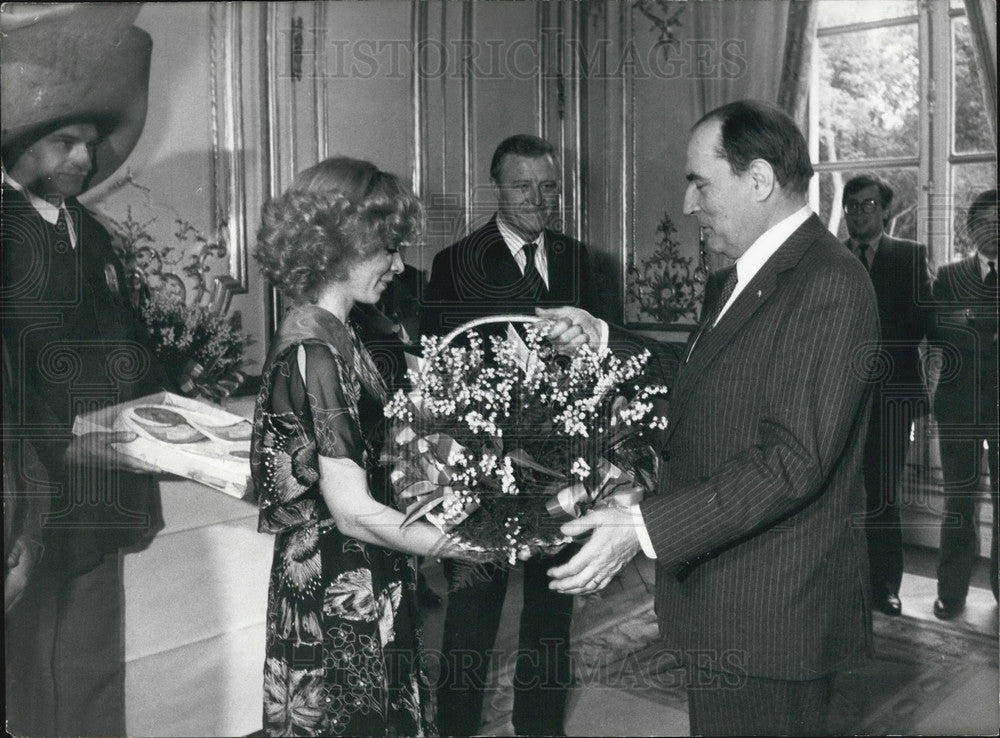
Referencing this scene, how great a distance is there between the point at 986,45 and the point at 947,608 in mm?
1372

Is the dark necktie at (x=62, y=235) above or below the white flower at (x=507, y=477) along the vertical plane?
above

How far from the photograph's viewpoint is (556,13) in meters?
1.98

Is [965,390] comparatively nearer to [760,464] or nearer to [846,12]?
[760,464]

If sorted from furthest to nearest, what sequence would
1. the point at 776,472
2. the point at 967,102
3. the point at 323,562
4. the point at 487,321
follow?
1. the point at 967,102
2. the point at 487,321
3. the point at 323,562
4. the point at 776,472

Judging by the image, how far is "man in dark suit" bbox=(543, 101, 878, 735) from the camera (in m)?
1.70

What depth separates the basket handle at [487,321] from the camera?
1.88m

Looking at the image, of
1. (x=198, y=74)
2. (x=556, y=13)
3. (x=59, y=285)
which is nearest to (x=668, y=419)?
(x=556, y=13)

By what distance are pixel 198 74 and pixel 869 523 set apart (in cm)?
186

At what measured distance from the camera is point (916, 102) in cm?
201

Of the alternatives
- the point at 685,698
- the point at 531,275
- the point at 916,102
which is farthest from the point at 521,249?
the point at 685,698

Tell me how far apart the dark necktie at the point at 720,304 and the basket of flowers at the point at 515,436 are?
13 cm

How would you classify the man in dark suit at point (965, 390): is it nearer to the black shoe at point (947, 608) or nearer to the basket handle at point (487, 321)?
the black shoe at point (947, 608)

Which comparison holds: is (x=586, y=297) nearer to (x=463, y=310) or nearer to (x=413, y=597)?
(x=463, y=310)

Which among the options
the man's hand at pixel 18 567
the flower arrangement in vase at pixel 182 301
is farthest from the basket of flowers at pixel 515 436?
the man's hand at pixel 18 567
